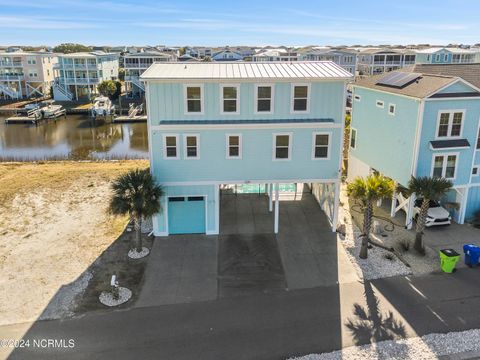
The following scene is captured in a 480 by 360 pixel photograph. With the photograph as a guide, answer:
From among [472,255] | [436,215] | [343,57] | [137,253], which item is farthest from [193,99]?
[343,57]

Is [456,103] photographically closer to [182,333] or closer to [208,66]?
[208,66]

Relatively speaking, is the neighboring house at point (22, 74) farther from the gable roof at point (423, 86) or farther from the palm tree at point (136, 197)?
the gable roof at point (423, 86)

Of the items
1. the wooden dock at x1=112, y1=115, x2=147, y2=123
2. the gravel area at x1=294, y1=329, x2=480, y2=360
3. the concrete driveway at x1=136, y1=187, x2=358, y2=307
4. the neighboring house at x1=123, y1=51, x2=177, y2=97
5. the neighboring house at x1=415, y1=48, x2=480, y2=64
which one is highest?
the neighboring house at x1=415, y1=48, x2=480, y2=64

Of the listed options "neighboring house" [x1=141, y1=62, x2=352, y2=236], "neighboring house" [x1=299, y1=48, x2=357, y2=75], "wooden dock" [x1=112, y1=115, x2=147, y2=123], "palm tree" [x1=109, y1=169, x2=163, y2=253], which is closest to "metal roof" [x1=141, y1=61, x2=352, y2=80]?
"neighboring house" [x1=141, y1=62, x2=352, y2=236]

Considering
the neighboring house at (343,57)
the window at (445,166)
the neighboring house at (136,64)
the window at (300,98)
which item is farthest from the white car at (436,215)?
the neighboring house at (343,57)

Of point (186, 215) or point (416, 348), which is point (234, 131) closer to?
point (186, 215)

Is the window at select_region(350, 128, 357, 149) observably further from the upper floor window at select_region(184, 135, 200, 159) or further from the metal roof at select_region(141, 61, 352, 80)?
the upper floor window at select_region(184, 135, 200, 159)

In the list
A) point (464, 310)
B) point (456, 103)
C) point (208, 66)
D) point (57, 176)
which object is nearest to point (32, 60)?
point (57, 176)
